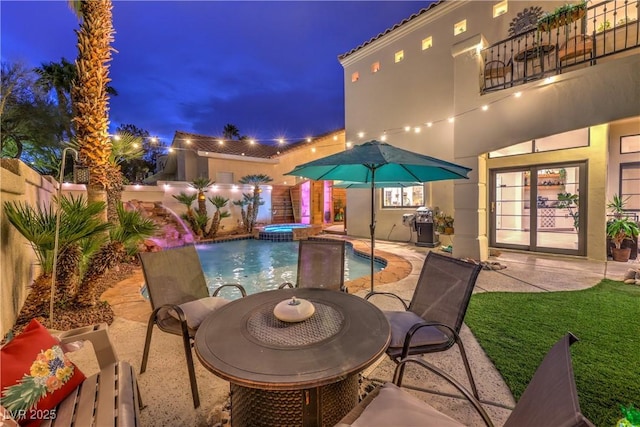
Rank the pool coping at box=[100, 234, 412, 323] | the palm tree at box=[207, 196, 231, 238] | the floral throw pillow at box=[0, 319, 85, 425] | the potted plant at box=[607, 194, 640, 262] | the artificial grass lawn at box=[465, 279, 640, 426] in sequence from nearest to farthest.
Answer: the floral throw pillow at box=[0, 319, 85, 425] → the artificial grass lawn at box=[465, 279, 640, 426] → the pool coping at box=[100, 234, 412, 323] → the potted plant at box=[607, 194, 640, 262] → the palm tree at box=[207, 196, 231, 238]

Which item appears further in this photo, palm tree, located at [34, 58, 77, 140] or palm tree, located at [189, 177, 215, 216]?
palm tree, located at [34, 58, 77, 140]

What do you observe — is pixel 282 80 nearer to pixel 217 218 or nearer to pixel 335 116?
pixel 335 116

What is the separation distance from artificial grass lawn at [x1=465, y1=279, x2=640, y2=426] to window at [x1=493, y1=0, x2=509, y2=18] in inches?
277

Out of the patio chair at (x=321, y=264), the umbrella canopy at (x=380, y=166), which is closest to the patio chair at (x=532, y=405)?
the patio chair at (x=321, y=264)

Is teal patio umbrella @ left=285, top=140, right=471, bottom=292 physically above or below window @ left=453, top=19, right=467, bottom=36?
below

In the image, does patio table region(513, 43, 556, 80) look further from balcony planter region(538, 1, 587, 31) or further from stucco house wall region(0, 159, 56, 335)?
stucco house wall region(0, 159, 56, 335)

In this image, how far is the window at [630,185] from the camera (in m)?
6.94

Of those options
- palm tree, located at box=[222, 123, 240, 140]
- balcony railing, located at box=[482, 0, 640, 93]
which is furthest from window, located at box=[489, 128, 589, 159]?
palm tree, located at box=[222, 123, 240, 140]

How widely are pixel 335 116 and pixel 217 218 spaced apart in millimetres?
45888

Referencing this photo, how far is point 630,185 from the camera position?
7.06 metres

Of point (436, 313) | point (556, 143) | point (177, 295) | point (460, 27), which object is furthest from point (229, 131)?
point (436, 313)

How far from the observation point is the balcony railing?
529 centimetres

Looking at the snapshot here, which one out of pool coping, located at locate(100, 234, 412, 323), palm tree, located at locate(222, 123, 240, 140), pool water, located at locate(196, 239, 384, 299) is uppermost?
palm tree, located at locate(222, 123, 240, 140)

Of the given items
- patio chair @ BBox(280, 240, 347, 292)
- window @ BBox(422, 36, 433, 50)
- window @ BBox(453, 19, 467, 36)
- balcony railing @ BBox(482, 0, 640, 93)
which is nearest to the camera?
patio chair @ BBox(280, 240, 347, 292)
